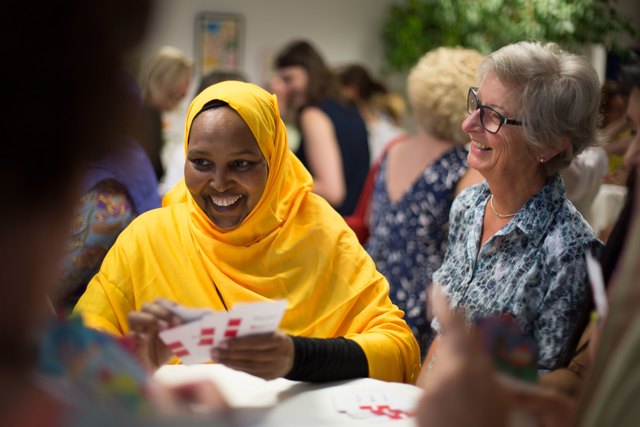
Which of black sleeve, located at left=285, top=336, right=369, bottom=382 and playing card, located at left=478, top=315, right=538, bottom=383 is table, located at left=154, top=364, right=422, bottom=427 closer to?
black sleeve, located at left=285, top=336, right=369, bottom=382

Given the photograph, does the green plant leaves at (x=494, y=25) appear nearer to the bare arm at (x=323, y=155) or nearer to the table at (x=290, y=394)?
the bare arm at (x=323, y=155)

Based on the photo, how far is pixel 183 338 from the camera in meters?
1.72

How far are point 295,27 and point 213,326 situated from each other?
919cm

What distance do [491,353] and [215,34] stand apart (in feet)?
31.1

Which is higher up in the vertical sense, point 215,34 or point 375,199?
point 215,34

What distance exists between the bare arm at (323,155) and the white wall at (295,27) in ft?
15.4

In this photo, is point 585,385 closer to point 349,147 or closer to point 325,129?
point 325,129

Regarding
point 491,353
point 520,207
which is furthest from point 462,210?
point 491,353

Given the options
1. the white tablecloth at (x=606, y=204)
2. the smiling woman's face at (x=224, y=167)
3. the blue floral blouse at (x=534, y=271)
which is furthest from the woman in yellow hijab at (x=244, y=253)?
the white tablecloth at (x=606, y=204)

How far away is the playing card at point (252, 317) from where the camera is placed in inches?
66.6

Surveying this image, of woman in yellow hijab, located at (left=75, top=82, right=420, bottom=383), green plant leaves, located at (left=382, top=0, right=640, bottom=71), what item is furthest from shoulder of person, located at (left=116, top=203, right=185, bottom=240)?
green plant leaves, located at (left=382, top=0, right=640, bottom=71)

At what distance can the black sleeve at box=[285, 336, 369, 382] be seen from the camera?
208cm

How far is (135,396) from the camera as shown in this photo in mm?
1006

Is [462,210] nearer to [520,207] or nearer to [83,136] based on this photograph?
[520,207]
